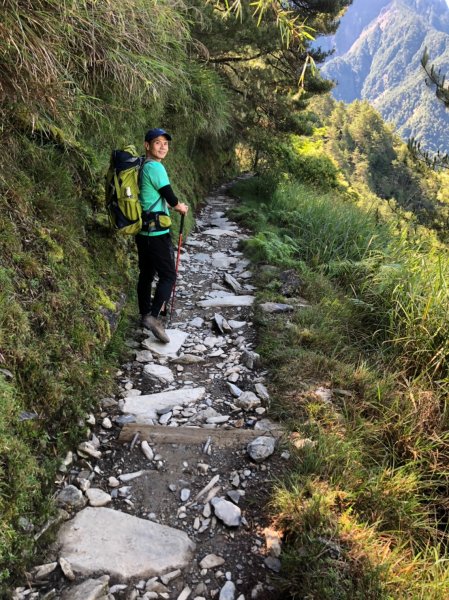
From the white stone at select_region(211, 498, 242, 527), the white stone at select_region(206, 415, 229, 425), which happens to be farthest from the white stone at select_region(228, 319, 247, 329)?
the white stone at select_region(211, 498, 242, 527)

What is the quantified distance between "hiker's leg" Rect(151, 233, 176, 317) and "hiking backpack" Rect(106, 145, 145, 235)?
404 millimetres

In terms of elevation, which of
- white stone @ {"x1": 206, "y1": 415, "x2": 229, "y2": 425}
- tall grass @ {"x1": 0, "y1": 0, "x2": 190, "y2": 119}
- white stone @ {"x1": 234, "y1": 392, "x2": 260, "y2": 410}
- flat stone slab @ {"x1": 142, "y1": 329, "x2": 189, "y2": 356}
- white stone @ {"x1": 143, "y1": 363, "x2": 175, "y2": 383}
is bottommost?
flat stone slab @ {"x1": 142, "y1": 329, "x2": 189, "y2": 356}

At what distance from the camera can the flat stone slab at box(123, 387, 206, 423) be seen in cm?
371

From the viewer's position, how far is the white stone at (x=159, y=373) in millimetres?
4273

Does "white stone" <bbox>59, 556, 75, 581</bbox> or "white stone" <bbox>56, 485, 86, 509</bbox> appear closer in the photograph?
"white stone" <bbox>59, 556, 75, 581</bbox>

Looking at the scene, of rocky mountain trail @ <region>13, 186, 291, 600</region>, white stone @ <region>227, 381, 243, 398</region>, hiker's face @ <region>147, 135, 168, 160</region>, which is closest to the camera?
rocky mountain trail @ <region>13, 186, 291, 600</region>

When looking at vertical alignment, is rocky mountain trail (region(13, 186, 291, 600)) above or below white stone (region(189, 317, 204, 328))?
above

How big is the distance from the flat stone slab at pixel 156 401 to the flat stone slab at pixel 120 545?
103 centimetres

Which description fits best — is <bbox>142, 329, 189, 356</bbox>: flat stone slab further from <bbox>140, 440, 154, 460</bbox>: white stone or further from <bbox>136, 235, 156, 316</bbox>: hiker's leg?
<bbox>140, 440, 154, 460</bbox>: white stone

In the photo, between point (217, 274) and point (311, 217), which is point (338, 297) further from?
point (311, 217)

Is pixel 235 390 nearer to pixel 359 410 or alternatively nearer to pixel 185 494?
pixel 359 410

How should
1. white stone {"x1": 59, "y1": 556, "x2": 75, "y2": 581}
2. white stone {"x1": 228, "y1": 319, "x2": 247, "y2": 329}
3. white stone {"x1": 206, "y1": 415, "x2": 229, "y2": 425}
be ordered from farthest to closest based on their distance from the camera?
1. white stone {"x1": 228, "y1": 319, "x2": 247, "y2": 329}
2. white stone {"x1": 206, "y1": 415, "x2": 229, "y2": 425}
3. white stone {"x1": 59, "y1": 556, "x2": 75, "y2": 581}

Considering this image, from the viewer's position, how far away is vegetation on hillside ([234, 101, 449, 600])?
2.42 meters

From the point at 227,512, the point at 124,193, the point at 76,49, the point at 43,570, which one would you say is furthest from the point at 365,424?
Result: the point at 76,49
